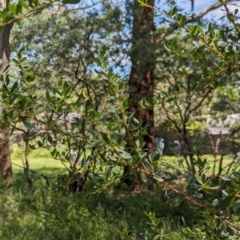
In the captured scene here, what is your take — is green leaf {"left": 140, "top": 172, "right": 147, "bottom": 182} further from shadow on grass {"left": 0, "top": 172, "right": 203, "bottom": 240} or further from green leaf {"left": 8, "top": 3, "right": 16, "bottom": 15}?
shadow on grass {"left": 0, "top": 172, "right": 203, "bottom": 240}

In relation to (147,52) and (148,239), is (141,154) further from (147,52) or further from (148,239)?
(147,52)

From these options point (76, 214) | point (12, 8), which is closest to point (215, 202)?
point (12, 8)

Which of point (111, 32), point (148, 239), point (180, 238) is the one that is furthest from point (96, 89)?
point (148, 239)

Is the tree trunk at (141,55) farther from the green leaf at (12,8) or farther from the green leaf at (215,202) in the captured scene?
the green leaf at (12,8)

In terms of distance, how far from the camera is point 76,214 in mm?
4023

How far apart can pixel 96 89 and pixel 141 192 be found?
1.32m

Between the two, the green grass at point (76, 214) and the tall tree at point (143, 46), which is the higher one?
the tall tree at point (143, 46)

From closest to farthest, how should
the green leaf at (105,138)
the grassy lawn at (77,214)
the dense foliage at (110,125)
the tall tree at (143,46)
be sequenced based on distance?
the green leaf at (105,138)
the dense foliage at (110,125)
the grassy lawn at (77,214)
the tall tree at (143,46)

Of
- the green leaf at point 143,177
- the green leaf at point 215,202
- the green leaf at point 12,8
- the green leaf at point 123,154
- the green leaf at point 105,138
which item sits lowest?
the green leaf at point 215,202

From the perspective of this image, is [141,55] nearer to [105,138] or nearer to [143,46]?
[143,46]

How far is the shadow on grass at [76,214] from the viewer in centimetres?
339

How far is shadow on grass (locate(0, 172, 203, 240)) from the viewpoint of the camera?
339 cm

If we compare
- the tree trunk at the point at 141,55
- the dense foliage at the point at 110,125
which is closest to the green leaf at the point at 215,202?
the dense foliage at the point at 110,125

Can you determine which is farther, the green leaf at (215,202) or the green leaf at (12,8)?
the green leaf at (215,202)
